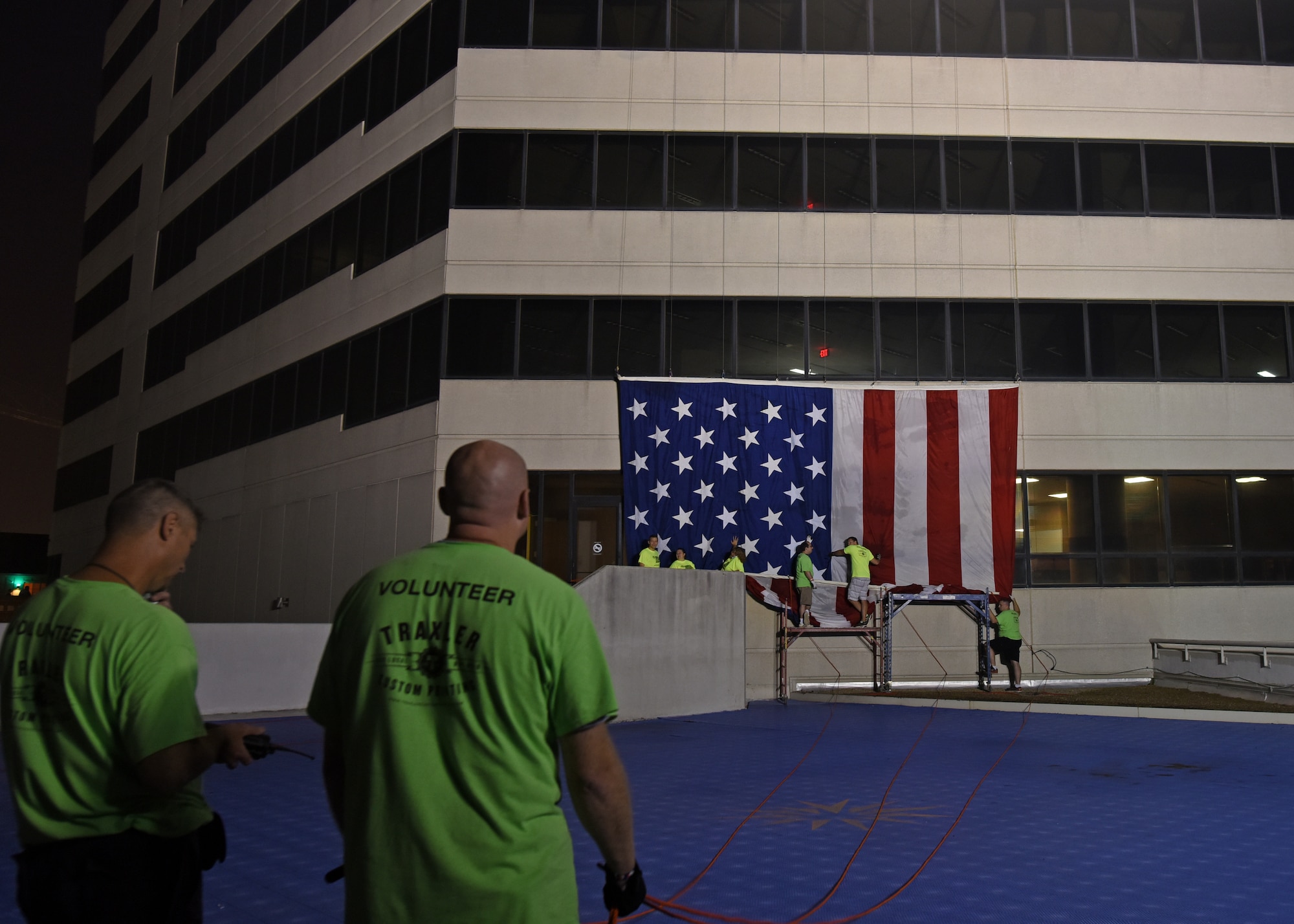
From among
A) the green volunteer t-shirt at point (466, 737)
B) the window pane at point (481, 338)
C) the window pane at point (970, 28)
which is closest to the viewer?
the green volunteer t-shirt at point (466, 737)

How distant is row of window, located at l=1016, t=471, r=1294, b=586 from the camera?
2056 cm

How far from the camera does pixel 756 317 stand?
824 inches

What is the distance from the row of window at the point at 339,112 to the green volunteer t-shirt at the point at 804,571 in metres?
12.4

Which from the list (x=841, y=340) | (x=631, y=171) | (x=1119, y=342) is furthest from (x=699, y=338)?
(x=1119, y=342)

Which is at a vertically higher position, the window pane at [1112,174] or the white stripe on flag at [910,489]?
the window pane at [1112,174]

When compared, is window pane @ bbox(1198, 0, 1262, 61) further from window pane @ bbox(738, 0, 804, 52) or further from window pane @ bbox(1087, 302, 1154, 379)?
window pane @ bbox(738, 0, 804, 52)

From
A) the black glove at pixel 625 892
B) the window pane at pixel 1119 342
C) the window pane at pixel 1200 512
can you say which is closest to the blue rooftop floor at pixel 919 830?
the black glove at pixel 625 892

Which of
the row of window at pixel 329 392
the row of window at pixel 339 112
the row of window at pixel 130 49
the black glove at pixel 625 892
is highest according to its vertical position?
the row of window at pixel 130 49

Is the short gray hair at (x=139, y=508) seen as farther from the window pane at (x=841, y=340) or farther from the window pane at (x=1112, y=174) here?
the window pane at (x=1112, y=174)

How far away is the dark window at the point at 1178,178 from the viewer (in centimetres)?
2162

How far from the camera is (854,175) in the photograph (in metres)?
21.4

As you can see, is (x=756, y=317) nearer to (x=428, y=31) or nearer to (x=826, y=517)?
(x=826, y=517)

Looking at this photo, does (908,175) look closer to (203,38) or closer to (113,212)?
(203,38)

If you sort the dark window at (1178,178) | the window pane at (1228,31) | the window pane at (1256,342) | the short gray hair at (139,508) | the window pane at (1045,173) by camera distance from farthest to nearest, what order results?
the window pane at (1228,31) → the dark window at (1178,178) → the window pane at (1045,173) → the window pane at (1256,342) → the short gray hair at (139,508)
